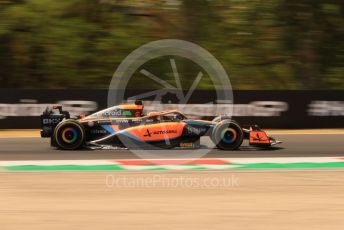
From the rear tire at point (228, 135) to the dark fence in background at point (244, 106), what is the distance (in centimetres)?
561

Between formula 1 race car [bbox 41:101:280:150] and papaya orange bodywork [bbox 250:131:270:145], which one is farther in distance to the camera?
papaya orange bodywork [bbox 250:131:270:145]

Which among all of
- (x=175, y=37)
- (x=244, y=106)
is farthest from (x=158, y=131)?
(x=175, y=37)

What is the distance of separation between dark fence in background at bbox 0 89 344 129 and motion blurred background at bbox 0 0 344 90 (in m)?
7.62

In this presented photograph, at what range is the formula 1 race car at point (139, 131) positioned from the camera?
39.4ft

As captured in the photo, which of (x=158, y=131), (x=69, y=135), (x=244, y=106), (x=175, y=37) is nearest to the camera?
(x=158, y=131)

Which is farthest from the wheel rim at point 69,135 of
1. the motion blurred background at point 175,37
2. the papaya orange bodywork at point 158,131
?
the motion blurred background at point 175,37

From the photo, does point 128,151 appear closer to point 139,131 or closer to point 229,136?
point 139,131

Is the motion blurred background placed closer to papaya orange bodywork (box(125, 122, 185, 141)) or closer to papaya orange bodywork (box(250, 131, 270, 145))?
papaya orange bodywork (box(250, 131, 270, 145))

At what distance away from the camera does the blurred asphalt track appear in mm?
12000

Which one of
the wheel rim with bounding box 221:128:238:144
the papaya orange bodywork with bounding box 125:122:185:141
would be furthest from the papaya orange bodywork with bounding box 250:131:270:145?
the papaya orange bodywork with bounding box 125:122:185:141

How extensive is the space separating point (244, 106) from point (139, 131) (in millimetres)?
7322

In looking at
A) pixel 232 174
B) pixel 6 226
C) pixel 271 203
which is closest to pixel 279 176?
pixel 232 174

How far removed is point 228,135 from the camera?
1249 centimetres

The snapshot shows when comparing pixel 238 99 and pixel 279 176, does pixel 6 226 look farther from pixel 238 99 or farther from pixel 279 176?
pixel 238 99
